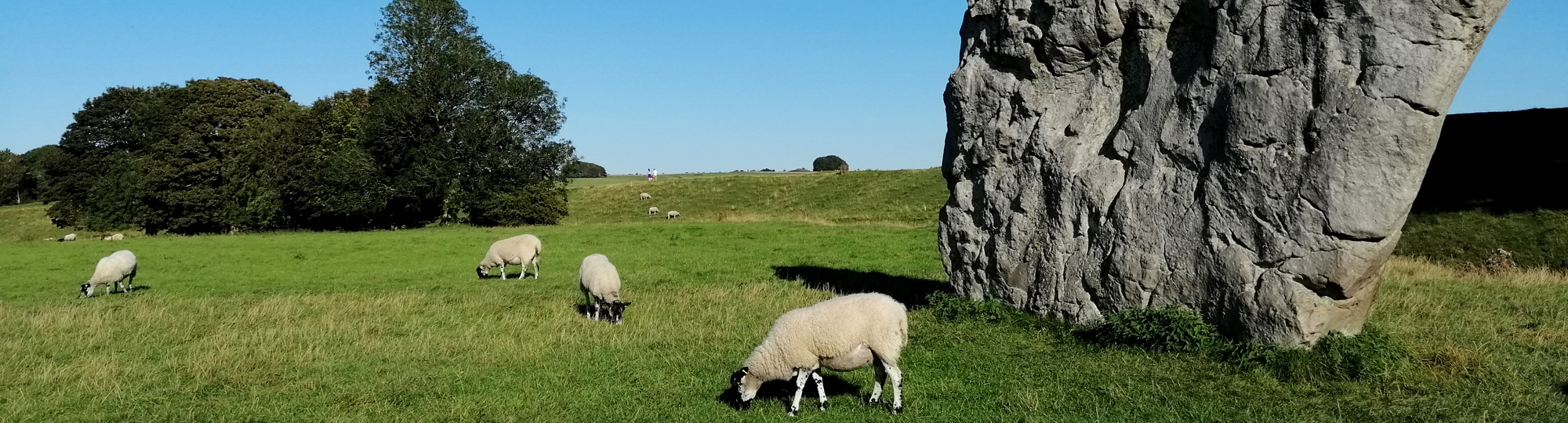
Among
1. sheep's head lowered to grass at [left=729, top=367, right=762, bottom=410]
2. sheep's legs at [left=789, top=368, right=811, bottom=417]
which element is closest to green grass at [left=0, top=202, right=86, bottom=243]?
sheep's head lowered to grass at [left=729, top=367, right=762, bottom=410]

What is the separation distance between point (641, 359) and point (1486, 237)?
75.9 feet

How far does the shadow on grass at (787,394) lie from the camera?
9.80 metres

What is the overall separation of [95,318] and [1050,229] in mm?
17385

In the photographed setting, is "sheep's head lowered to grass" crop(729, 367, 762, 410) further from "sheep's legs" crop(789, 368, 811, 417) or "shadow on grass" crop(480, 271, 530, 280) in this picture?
"shadow on grass" crop(480, 271, 530, 280)

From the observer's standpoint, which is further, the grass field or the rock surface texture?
the rock surface texture

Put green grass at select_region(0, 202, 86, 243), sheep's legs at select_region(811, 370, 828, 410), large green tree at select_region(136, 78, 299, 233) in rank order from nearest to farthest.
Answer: sheep's legs at select_region(811, 370, 828, 410) → large green tree at select_region(136, 78, 299, 233) → green grass at select_region(0, 202, 86, 243)

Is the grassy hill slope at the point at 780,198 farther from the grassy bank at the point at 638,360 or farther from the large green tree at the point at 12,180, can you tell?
the large green tree at the point at 12,180

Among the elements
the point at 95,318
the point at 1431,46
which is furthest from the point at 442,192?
the point at 1431,46

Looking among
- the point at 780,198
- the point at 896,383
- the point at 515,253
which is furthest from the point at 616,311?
the point at 780,198

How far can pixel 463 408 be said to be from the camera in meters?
9.95

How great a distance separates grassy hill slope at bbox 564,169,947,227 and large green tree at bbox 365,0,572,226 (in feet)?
21.9

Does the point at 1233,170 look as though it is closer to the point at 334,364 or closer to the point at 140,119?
the point at 334,364

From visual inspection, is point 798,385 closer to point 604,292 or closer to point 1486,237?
point 604,292

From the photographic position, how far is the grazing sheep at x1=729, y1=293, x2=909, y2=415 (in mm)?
8961
